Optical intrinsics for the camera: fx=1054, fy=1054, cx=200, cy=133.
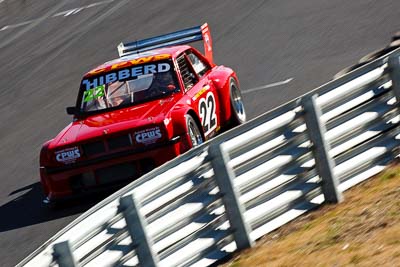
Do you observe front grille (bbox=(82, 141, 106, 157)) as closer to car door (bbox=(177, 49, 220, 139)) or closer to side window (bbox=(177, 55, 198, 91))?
car door (bbox=(177, 49, 220, 139))

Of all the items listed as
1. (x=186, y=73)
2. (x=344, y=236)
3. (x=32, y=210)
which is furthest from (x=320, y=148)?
(x=32, y=210)

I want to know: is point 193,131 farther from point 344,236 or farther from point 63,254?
point 63,254

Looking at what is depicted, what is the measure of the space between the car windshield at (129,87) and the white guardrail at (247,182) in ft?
10.1

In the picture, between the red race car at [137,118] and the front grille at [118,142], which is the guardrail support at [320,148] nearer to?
the red race car at [137,118]

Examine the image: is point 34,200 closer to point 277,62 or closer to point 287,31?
point 277,62

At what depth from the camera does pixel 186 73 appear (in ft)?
41.1

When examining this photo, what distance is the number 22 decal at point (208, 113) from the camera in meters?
12.0

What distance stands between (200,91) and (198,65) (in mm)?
843

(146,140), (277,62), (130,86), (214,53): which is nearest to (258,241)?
(146,140)

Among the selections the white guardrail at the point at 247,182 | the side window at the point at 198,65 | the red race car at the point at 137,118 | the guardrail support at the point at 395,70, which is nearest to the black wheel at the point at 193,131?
the red race car at the point at 137,118

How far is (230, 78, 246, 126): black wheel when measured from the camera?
1312 cm

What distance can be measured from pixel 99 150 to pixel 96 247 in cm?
400

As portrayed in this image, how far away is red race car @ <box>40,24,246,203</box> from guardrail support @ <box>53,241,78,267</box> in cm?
413

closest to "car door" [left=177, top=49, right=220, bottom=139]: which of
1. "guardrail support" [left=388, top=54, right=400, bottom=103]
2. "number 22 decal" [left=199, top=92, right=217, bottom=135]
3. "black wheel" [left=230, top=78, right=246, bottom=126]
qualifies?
"number 22 decal" [left=199, top=92, right=217, bottom=135]
